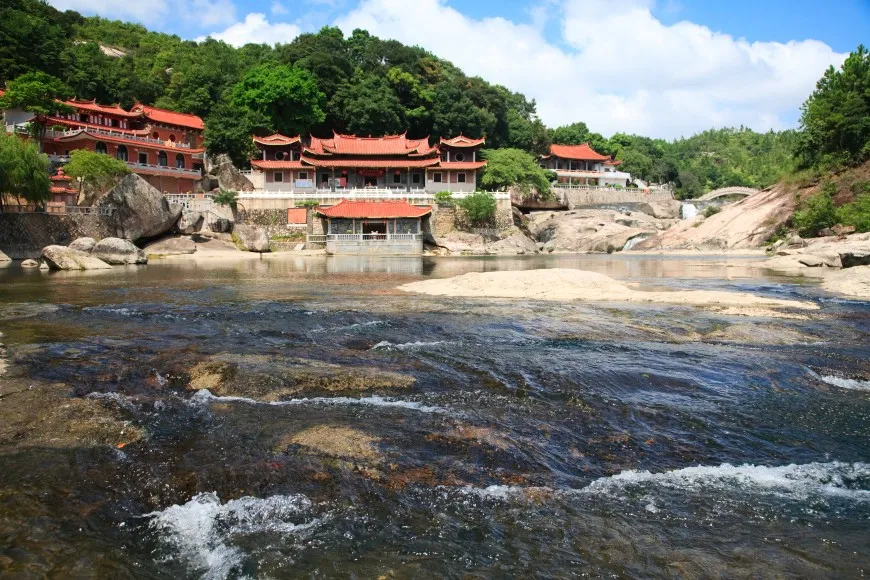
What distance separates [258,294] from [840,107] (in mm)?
50483

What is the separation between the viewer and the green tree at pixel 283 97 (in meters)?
56.8

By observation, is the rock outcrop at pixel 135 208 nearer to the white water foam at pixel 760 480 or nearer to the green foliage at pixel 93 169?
the green foliage at pixel 93 169

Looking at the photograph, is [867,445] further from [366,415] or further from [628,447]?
[366,415]

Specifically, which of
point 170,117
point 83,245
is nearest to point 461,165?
point 170,117

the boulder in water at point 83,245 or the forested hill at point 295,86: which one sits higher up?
the forested hill at point 295,86

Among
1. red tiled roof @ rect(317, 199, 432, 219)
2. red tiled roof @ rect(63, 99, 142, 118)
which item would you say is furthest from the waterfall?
red tiled roof @ rect(63, 99, 142, 118)

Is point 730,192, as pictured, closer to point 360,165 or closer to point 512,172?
point 512,172

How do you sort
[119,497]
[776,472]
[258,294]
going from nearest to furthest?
[119,497] < [776,472] < [258,294]

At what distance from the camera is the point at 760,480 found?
5.96 meters

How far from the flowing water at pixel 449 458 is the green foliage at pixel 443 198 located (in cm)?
3956

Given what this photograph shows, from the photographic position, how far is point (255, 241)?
46312 mm

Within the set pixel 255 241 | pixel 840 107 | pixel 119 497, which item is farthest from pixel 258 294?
pixel 840 107

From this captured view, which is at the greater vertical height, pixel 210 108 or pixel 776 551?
pixel 210 108

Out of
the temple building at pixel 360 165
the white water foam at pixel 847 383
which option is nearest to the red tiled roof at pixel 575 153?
the temple building at pixel 360 165
